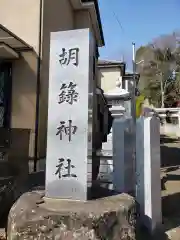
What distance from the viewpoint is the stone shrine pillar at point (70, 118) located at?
13.4 ft

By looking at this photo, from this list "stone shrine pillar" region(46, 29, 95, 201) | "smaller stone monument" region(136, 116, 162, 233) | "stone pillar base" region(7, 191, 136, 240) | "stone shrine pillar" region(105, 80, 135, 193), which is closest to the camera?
"stone pillar base" region(7, 191, 136, 240)

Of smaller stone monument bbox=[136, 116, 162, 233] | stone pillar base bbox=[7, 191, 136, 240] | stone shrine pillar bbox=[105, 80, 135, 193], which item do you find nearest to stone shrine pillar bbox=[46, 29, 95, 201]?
stone pillar base bbox=[7, 191, 136, 240]

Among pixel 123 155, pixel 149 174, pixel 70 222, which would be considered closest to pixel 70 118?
pixel 70 222

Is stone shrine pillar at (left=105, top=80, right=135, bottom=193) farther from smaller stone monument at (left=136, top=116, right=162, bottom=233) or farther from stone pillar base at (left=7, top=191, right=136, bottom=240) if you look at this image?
stone pillar base at (left=7, top=191, right=136, bottom=240)

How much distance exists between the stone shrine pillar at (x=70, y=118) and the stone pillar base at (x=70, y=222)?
0.39m

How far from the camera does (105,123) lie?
19.6 m

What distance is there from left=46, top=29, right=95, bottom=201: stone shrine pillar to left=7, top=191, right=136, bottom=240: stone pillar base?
0.39 metres

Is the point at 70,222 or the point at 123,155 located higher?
the point at 123,155

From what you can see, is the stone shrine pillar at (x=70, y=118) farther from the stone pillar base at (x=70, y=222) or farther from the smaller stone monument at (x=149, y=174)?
the smaller stone monument at (x=149, y=174)

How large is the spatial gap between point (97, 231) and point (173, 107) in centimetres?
3541

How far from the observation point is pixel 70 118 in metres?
4.16

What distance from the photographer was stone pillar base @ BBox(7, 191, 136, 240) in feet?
11.7

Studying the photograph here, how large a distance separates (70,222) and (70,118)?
1.52 metres

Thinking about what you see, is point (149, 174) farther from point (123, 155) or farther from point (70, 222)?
point (70, 222)
